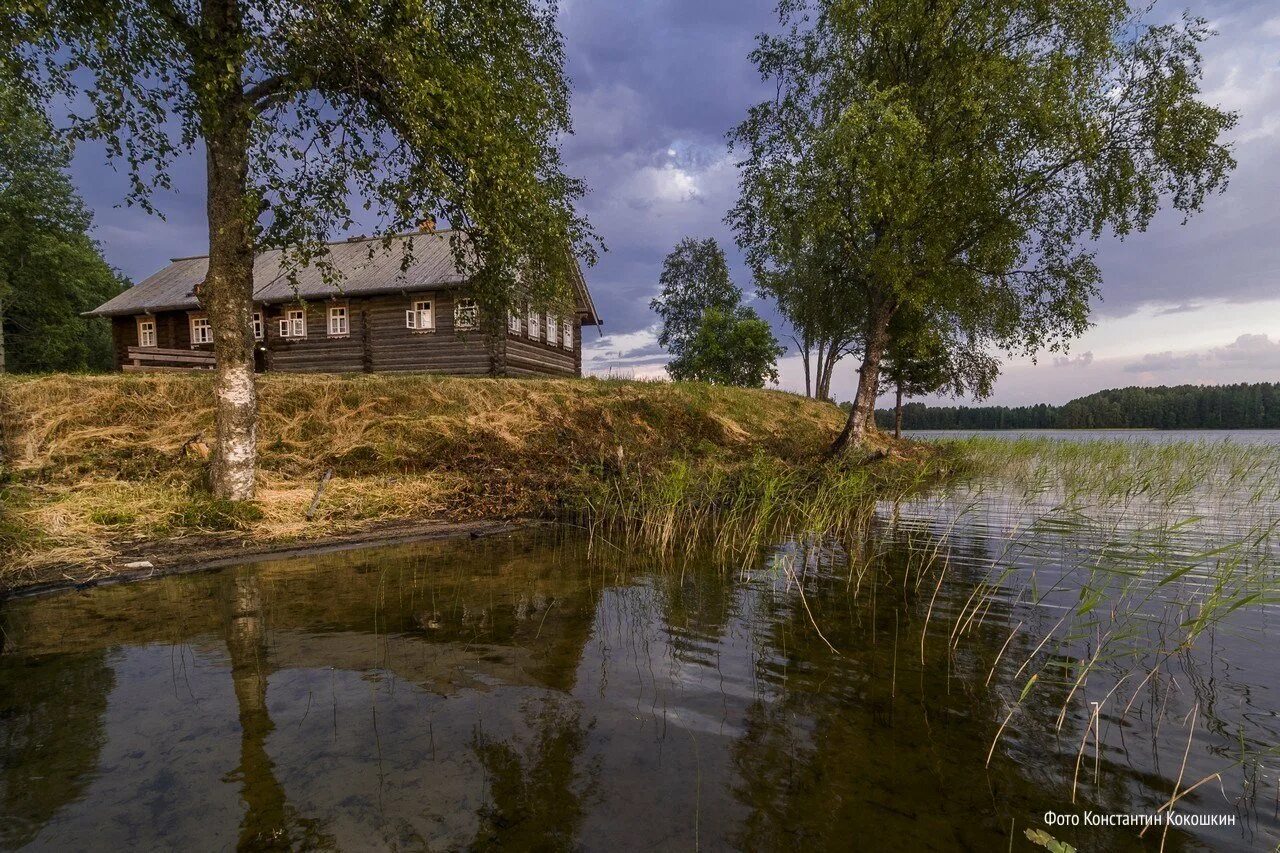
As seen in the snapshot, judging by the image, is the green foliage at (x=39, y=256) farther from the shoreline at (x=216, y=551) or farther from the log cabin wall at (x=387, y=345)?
the shoreline at (x=216, y=551)

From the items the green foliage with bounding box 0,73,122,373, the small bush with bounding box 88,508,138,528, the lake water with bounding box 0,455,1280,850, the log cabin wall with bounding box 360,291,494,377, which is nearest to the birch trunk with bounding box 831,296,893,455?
the lake water with bounding box 0,455,1280,850

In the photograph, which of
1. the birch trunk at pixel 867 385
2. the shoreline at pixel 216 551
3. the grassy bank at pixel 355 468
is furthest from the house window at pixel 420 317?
the birch trunk at pixel 867 385

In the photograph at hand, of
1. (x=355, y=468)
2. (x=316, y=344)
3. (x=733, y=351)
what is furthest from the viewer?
(x=733, y=351)

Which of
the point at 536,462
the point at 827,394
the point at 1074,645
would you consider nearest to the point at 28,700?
the point at 1074,645

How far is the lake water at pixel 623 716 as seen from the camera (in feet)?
7.52

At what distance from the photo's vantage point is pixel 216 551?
666 cm

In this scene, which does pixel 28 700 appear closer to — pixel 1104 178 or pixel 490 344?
pixel 490 344

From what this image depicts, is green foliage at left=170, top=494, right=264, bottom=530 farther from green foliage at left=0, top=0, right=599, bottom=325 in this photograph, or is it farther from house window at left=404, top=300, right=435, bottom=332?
house window at left=404, top=300, right=435, bottom=332

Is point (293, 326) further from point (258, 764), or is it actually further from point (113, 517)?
point (258, 764)

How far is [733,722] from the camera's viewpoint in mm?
3064

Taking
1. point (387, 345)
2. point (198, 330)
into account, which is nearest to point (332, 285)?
point (387, 345)

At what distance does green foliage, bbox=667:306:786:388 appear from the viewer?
38.0m

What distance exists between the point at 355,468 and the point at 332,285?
14.3 metres

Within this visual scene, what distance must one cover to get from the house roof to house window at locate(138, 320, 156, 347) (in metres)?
0.75
